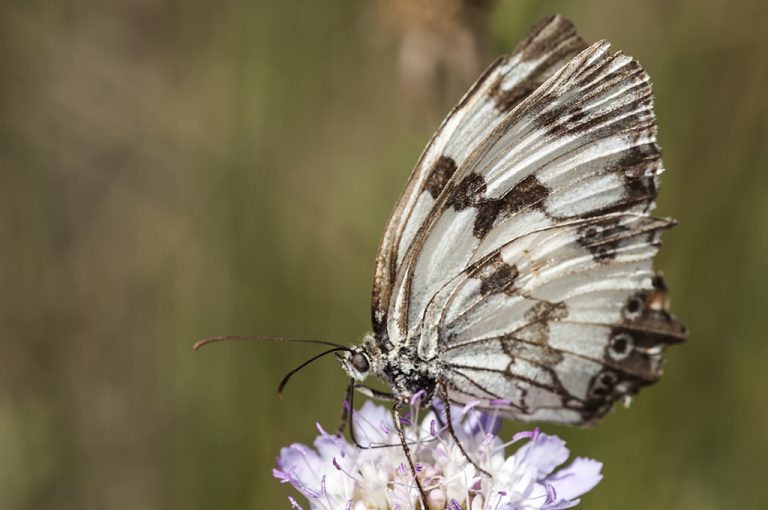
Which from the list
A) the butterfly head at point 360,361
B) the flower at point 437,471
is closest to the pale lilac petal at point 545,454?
the flower at point 437,471

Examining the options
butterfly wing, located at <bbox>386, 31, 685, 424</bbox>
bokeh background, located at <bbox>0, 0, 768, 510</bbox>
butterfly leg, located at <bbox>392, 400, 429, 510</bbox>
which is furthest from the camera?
bokeh background, located at <bbox>0, 0, 768, 510</bbox>

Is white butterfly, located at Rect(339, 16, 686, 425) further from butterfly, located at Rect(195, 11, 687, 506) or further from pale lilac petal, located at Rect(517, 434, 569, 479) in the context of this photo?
pale lilac petal, located at Rect(517, 434, 569, 479)

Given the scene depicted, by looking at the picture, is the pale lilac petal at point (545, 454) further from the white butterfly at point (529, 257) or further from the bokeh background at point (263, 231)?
the bokeh background at point (263, 231)

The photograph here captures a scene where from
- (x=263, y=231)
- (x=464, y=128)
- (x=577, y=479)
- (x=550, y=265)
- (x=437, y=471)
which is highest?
(x=263, y=231)

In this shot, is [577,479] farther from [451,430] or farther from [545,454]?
[451,430]

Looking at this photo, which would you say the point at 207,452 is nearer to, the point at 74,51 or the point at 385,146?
the point at 385,146

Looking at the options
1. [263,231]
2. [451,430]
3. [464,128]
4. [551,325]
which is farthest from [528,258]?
[263,231]

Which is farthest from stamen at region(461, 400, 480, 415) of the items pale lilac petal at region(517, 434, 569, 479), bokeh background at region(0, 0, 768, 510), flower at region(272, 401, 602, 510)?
bokeh background at region(0, 0, 768, 510)
